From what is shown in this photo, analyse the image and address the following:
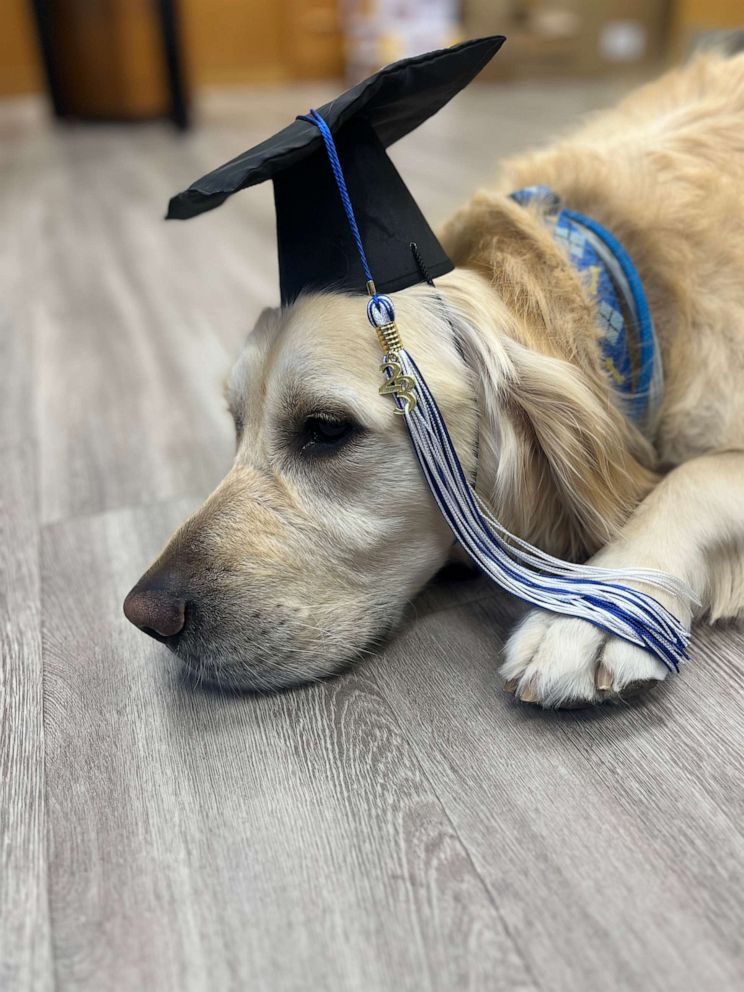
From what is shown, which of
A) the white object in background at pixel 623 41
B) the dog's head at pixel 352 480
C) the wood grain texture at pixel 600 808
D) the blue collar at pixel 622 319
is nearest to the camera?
the wood grain texture at pixel 600 808

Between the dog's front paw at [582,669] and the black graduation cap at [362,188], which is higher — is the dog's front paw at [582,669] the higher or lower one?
the lower one

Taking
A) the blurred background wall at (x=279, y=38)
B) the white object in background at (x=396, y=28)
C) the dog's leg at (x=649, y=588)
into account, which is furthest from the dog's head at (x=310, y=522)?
the white object in background at (x=396, y=28)

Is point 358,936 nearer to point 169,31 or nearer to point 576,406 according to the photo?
point 576,406

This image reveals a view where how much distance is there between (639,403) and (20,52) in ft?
41.9

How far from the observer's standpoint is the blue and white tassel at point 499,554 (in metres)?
1.24

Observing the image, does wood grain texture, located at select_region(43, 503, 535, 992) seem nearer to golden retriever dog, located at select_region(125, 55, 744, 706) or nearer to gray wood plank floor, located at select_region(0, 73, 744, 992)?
gray wood plank floor, located at select_region(0, 73, 744, 992)

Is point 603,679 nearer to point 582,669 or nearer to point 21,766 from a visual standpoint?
point 582,669

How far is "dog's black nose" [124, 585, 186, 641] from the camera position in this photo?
4.17 feet

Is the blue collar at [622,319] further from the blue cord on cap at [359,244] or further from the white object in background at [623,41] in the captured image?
the white object in background at [623,41]

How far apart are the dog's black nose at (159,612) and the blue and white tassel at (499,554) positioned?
449 millimetres

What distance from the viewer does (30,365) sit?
3020 millimetres

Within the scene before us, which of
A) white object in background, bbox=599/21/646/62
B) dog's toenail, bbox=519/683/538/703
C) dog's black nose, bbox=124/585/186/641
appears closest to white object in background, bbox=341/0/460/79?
white object in background, bbox=599/21/646/62

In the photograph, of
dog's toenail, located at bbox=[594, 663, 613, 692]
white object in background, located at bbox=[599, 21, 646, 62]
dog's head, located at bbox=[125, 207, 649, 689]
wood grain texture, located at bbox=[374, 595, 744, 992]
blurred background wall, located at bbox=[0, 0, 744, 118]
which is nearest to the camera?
wood grain texture, located at bbox=[374, 595, 744, 992]

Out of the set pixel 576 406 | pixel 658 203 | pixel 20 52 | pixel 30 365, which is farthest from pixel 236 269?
pixel 20 52
